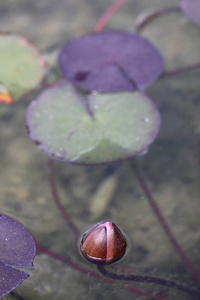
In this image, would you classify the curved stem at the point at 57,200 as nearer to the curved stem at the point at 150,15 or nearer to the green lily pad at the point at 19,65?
the green lily pad at the point at 19,65

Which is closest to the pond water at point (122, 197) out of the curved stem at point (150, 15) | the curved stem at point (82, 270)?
the curved stem at point (82, 270)

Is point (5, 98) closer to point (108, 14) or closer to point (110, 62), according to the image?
point (110, 62)

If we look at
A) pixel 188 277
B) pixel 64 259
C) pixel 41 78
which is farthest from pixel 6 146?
pixel 188 277

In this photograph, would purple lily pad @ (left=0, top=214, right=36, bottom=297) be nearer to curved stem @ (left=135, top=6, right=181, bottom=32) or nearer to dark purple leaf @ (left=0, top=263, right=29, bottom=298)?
dark purple leaf @ (left=0, top=263, right=29, bottom=298)

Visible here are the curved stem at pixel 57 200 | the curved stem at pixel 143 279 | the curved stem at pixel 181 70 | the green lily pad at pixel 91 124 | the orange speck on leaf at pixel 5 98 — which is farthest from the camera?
the curved stem at pixel 181 70

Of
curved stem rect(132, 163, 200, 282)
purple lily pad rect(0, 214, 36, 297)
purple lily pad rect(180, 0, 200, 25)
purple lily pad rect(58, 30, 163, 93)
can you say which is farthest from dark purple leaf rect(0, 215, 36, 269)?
purple lily pad rect(180, 0, 200, 25)

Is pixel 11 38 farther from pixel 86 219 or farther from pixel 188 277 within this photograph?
pixel 188 277
